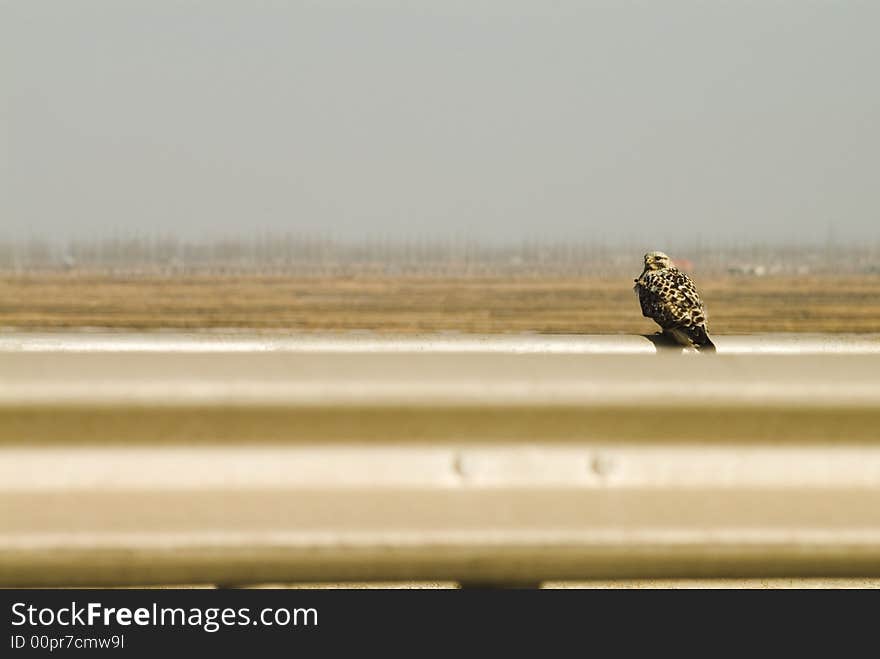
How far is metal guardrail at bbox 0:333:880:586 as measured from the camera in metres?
1.95

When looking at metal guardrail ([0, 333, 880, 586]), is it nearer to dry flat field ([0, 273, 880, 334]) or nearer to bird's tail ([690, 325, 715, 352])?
bird's tail ([690, 325, 715, 352])

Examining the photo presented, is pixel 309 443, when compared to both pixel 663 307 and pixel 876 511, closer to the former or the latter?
pixel 876 511

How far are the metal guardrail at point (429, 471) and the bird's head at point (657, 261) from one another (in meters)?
1.58

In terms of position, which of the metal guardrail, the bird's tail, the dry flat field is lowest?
the dry flat field

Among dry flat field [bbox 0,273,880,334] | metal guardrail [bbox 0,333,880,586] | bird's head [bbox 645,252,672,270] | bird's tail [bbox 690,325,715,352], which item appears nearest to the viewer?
metal guardrail [bbox 0,333,880,586]

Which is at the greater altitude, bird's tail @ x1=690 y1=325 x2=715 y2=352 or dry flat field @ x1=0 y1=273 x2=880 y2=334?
bird's tail @ x1=690 y1=325 x2=715 y2=352

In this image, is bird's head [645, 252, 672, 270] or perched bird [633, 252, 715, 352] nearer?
perched bird [633, 252, 715, 352]

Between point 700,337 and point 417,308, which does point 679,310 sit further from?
point 417,308

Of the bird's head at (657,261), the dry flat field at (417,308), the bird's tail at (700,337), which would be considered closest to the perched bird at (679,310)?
the bird's tail at (700,337)

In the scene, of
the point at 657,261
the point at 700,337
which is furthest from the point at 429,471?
the point at 657,261

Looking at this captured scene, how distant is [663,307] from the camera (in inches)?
127

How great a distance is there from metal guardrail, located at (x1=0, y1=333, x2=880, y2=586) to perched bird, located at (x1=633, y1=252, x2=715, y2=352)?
1.10 metres

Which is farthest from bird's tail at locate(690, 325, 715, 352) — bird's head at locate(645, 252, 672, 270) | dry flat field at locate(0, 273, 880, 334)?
dry flat field at locate(0, 273, 880, 334)

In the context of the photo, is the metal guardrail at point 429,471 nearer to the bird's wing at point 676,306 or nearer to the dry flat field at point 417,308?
the bird's wing at point 676,306
